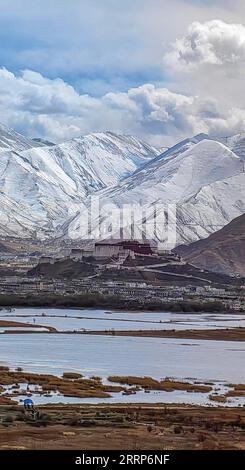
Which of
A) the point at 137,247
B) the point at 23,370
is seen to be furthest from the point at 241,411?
the point at 137,247

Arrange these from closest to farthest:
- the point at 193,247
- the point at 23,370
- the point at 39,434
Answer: the point at 39,434 < the point at 23,370 < the point at 193,247

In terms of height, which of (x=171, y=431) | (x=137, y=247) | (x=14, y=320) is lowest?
(x=171, y=431)

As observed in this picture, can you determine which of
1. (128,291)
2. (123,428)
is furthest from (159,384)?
(128,291)

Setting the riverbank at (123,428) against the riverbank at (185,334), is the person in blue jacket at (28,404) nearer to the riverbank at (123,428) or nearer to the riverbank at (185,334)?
the riverbank at (123,428)

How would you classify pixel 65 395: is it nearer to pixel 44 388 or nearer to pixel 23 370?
pixel 44 388

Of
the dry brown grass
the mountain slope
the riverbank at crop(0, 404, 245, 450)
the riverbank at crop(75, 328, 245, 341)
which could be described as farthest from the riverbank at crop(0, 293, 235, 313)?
the riverbank at crop(0, 404, 245, 450)

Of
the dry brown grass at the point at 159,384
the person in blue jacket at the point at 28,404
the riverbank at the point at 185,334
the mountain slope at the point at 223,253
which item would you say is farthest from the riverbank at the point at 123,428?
the mountain slope at the point at 223,253

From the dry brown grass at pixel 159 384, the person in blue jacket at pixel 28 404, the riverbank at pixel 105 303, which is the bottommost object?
the person in blue jacket at pixel 28 404

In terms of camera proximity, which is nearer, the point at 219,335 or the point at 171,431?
the point at 171,431
